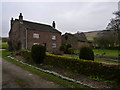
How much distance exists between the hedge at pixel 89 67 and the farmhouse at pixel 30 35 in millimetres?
15704

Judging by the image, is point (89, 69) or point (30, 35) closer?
point (89, 69)

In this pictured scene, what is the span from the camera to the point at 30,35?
2616 centimetres

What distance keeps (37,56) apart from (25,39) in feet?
52.8

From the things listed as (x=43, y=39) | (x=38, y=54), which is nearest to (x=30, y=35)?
(x=43, y=39)

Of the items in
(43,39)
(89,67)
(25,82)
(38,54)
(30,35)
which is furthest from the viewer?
(43,39)

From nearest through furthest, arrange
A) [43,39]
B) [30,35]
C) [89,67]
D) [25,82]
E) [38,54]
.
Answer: [25,82] → [89,67] → [38,54] → [30,35] → [43,39]

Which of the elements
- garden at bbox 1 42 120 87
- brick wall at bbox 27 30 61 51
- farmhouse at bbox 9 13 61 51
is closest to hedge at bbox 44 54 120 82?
garden at bbox 1 42 120 87

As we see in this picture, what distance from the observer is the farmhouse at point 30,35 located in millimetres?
25703

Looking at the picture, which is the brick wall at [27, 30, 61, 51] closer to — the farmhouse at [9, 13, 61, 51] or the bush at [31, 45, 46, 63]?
the farmhouse at [9, 13, 61, 51]

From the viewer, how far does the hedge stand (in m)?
6.14

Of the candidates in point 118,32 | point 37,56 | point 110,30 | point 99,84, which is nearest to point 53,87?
point 99,84

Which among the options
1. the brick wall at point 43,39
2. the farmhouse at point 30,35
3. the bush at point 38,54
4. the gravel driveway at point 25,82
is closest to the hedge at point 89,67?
the bush at point 38,54

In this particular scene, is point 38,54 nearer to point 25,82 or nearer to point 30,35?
point 25,82

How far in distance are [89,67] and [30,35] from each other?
21694 millimetres
